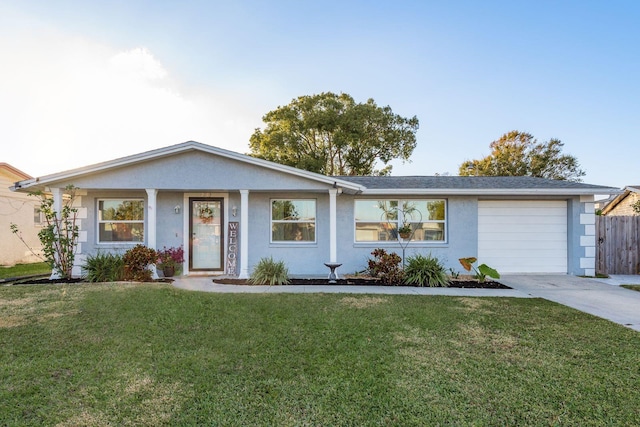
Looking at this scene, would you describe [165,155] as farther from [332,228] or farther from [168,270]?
[332,228]

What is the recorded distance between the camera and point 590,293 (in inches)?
302

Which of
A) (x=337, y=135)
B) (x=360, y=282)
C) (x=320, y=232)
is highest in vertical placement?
(x=337, y=135)

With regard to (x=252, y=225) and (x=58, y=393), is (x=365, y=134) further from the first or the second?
(x=58, y=393)

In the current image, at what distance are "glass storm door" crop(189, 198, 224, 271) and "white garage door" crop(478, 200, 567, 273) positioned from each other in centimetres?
832

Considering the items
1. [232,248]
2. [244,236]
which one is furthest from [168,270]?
[244,236]

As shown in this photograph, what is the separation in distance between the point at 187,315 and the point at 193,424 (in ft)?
10.3

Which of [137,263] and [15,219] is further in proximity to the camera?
[15,219]

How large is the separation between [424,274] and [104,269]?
28.0 feet

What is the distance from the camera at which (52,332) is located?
461cm

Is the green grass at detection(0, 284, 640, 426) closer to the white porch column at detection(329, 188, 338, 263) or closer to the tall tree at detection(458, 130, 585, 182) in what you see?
the white porch column at detection(329, 188, 338, 263)

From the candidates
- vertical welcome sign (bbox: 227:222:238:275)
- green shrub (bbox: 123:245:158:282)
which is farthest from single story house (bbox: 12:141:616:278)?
green shrub (bbox: 123:245:158:282)

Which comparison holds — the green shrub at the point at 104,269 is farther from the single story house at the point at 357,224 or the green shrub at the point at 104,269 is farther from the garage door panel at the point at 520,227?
the garage door panel at the point at 520,227

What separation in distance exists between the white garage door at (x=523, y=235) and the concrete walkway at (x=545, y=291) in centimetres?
122

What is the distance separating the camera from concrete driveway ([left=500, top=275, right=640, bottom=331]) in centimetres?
593
